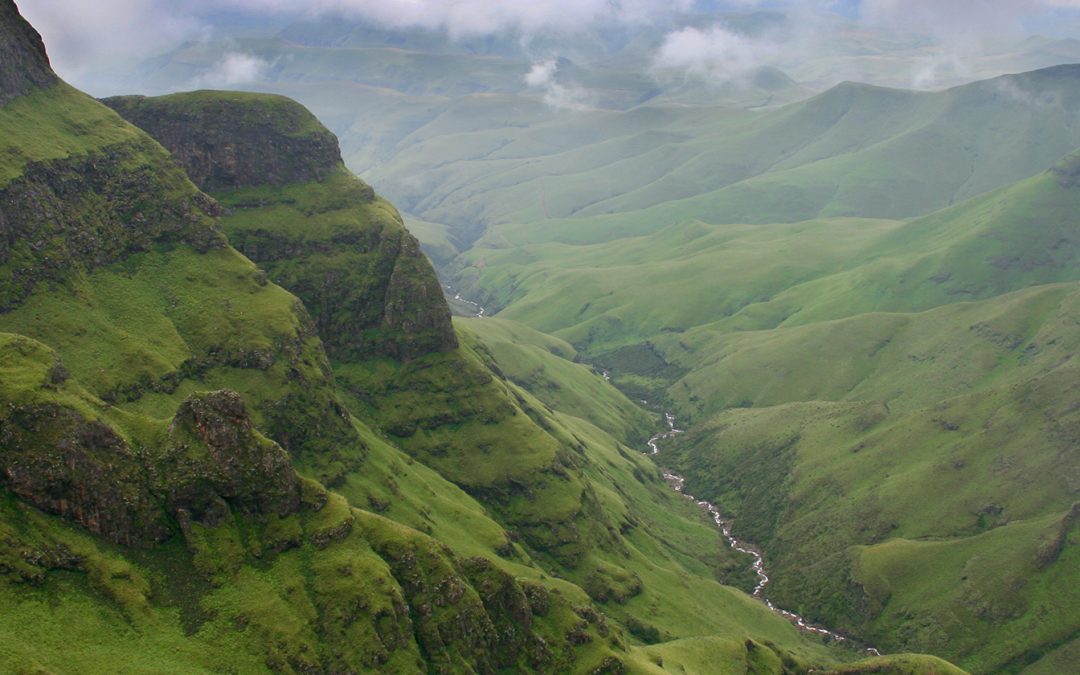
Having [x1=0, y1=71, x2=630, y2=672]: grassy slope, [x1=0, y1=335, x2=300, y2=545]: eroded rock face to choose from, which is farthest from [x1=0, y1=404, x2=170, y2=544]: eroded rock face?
[x1=0, y1=71, x2=630, y2=672]: grassy slope

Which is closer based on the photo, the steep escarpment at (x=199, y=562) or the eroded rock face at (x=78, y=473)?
the steep escarpment at (x=199, y=562)

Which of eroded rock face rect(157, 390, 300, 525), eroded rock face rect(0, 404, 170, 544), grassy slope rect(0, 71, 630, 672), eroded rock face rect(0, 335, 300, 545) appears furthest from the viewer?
eroded rock face rect(157, 390, 300, 525)

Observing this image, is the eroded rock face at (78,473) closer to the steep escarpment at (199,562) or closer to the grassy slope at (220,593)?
the steep escarpment at (199,562)

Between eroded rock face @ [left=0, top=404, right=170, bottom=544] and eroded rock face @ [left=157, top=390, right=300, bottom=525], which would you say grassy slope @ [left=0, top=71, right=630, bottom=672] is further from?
eroded rock face @ [left=157, top=390, right=300, bottom=525]

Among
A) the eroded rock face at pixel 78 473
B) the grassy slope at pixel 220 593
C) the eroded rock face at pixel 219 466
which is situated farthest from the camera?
the eroded rock face at pixel 219 466

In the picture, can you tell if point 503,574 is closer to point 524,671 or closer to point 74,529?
point 524,671

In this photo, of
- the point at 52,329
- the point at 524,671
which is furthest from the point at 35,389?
the point at 524,671

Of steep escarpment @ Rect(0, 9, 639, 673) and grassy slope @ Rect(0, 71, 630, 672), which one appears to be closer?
grassy slope @ Rect(0, 71, 630, 672)

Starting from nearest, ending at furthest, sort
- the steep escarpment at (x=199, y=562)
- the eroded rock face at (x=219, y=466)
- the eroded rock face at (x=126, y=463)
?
1. the steep escarpment at (x=199, y=562)
2. the eroded rock face at (x=126, y=463)
3. the eroded rock face at (x=219, y=466)

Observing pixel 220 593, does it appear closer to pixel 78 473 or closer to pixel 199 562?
pixel 199 562

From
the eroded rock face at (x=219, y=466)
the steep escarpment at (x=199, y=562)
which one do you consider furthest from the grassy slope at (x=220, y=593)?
the eroded rock face at (x=219, y=466)

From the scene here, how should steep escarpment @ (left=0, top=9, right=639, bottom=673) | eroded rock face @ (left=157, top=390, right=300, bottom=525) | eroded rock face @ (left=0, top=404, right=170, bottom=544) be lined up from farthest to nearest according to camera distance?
eroded rock face @ (left=157, top=390, right=300, bottom=525) < eroded rock face @ (left=0, top=404, right=170, bottom=544) < steep escarpment @ (left=0, top=9, right=639, bottom=673)
